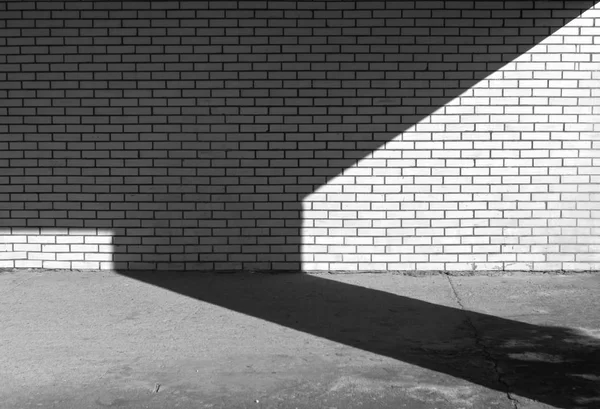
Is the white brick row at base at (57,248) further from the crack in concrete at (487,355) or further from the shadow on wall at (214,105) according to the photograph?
the crack in concrete at (487,355)

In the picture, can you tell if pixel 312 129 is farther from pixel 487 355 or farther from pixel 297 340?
pixel 487 355

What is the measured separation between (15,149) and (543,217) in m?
5.41

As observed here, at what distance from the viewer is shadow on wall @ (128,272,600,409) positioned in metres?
4.59

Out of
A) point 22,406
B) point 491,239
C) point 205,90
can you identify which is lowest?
point 22,406

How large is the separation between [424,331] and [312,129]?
2.61 meters

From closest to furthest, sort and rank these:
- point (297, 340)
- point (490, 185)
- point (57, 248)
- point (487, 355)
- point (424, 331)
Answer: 1. point (487, 355)
2. point (297, 340)
3. point (424, 331)
4. point (490, 185)
5. point (57, 248)

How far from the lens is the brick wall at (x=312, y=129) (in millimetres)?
7348

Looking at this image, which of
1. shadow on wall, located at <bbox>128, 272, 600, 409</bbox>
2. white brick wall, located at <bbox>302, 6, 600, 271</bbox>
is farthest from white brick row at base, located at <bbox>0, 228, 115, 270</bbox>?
white brick wall, located at <bbox>302, 6, 600, 271</bbox>

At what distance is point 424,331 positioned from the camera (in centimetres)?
564

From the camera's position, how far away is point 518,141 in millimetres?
7379

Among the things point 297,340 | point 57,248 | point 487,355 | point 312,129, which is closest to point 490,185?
point 312,129

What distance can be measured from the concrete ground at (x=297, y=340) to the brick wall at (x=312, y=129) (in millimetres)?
403

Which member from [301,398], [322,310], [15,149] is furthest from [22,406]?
[15,149]

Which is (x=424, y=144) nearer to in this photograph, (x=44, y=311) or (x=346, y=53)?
(x=346, y=53)
